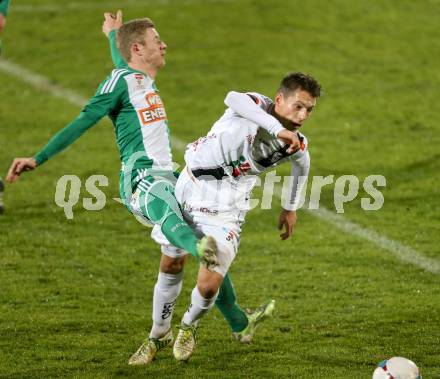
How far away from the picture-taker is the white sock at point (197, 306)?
256 inches

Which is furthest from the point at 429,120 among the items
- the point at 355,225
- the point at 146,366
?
the point at 146,366

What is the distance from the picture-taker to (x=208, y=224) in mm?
6602

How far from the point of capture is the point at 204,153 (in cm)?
670

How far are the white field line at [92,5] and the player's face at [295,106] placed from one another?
12.3 metres

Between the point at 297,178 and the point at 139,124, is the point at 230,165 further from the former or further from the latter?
the point at 139,124

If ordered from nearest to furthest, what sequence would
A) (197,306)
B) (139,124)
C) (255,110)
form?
(255,110) < (197,306) < (139,124)

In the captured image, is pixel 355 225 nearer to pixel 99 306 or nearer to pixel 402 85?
pixel 99 306

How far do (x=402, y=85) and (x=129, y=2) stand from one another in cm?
601

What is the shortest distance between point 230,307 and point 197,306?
0.45m

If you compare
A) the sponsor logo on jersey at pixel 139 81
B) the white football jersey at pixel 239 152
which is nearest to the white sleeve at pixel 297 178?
the white football jersey at pixel 239 152

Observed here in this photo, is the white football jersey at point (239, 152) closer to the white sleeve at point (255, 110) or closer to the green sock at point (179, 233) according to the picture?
the white sleeve at point (255, 110)

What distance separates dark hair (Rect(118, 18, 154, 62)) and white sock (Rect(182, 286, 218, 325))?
183cm

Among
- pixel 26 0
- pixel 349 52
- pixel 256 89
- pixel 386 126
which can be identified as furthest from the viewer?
pixel 26 0

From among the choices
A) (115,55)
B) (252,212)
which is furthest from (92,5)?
(115,55)
